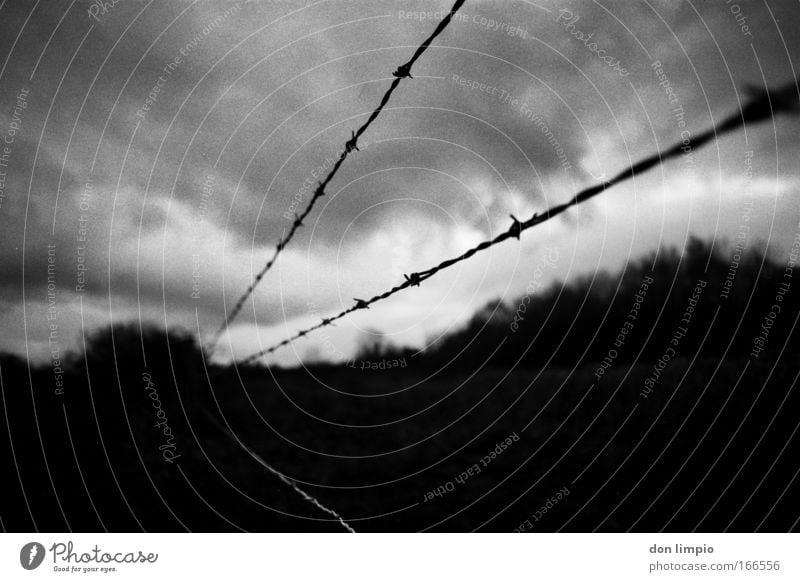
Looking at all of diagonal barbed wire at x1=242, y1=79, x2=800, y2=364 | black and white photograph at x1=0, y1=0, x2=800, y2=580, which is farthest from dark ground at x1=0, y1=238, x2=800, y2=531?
diagonal barbed wire at x1=242, y1=79, x2=800, y2=364

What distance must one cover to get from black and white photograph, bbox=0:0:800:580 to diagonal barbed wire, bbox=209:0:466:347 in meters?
0.01

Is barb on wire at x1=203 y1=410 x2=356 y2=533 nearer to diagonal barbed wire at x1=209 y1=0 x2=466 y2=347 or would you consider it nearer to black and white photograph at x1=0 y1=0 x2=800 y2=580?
black and white photograph at x1=0 y1=0 x2=800 y2=580

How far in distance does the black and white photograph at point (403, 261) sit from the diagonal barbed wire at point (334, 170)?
0.01 metres

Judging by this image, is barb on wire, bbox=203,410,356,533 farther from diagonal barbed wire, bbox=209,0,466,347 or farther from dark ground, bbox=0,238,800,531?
diagonal barbed wire, bbox=209,0,466,347

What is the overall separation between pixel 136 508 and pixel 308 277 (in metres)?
1.47

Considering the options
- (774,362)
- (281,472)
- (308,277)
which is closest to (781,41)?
(774,362)

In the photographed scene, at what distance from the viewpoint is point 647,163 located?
2.68m

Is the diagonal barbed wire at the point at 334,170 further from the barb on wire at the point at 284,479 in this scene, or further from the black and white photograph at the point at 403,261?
the barb on wire at the point at 284,479

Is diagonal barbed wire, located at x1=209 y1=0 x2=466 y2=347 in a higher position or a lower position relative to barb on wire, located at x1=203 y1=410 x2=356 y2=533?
higher

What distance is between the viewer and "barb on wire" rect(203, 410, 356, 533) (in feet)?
8.53

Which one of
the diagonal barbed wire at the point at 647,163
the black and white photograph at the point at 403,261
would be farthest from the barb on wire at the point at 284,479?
the diagonal barbed wire at the point at 647,163

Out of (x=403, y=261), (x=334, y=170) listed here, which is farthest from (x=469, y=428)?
(x=334, y=170)

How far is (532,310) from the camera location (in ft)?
8.79

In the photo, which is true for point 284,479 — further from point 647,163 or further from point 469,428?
point 647,163
